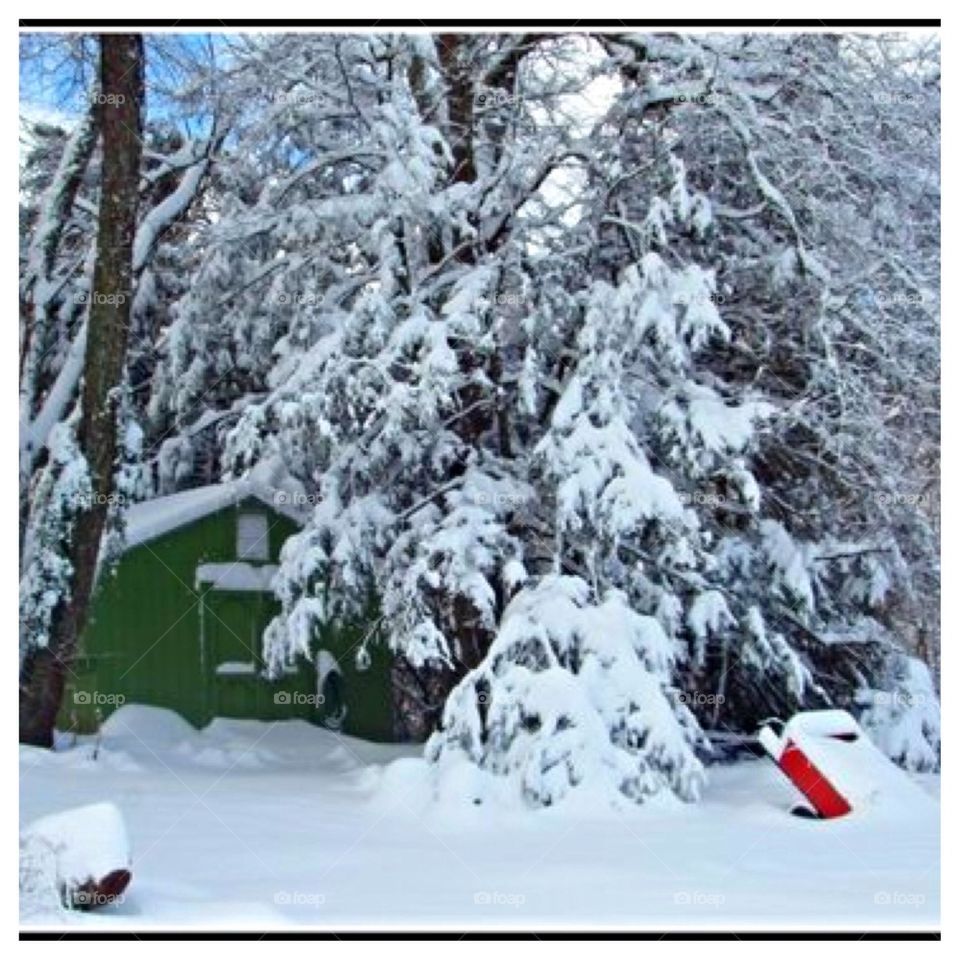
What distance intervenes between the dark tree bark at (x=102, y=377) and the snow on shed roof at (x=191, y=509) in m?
1.65

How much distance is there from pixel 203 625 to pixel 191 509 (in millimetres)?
1211

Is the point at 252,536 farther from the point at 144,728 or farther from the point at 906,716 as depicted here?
the point at 906,716

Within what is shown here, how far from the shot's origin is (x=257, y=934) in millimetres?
7164

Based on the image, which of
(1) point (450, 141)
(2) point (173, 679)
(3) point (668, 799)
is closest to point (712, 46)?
(1) point (450, 141)

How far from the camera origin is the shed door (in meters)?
15.2

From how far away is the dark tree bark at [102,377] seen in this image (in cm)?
1268

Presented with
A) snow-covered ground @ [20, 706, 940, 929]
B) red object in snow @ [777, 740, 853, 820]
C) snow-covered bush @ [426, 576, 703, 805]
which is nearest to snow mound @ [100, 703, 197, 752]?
snow-covered ground @ [20, 706, 940, 929]

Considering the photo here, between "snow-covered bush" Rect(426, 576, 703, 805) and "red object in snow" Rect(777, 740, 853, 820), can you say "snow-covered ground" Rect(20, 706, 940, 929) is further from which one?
"snow-covered bush" Rect(426, 576, 703, 805)

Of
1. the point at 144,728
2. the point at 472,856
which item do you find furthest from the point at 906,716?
the point at 144,728

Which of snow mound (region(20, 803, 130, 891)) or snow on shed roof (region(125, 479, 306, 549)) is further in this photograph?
snow on shed roof (region(125, 479, 306, 549))

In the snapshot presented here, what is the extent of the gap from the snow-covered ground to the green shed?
2.49 metres

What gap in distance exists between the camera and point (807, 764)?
1004cm

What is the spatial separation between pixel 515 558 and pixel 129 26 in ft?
15.3

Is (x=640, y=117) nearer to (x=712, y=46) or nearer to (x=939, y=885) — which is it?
(x=712, y=46)
